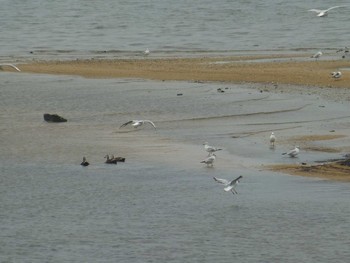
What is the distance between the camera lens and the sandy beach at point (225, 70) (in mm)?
26453

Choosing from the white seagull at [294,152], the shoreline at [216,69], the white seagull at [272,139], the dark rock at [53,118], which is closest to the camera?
the white seagull at [294,152]

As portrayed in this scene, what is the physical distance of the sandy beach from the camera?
2645cm

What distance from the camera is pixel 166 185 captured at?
51.1ft

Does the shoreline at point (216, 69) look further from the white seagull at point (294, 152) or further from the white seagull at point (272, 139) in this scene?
the white seagull at point (294, 152)

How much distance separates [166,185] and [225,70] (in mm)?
13942

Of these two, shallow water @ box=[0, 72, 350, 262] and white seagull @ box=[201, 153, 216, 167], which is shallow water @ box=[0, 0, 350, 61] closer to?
shallow water @ box=[0, 72, 350, 262]

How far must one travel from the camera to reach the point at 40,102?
79.0 ft

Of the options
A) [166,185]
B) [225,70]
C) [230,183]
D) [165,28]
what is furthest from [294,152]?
[165,28]

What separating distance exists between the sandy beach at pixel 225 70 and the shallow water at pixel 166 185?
2.10 meters

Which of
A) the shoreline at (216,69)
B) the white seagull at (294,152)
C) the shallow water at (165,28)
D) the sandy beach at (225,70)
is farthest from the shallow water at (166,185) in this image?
the shallow water at (165,28)

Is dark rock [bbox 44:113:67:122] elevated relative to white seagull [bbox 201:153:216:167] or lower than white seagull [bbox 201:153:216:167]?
elevated

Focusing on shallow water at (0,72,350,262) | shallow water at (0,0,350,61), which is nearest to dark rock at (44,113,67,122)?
shallow water at (0,72,350,262)

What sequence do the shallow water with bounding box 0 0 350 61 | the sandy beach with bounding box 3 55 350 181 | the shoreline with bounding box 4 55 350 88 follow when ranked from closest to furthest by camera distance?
1. the sandy beach with bounding box 3 55 350 181
2. the shoreline with bounding box 4 55 350 88
3. the shallow water with bounding box 0 0 350 61

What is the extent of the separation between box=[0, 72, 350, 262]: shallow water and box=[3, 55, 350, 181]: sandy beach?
6.90ft
